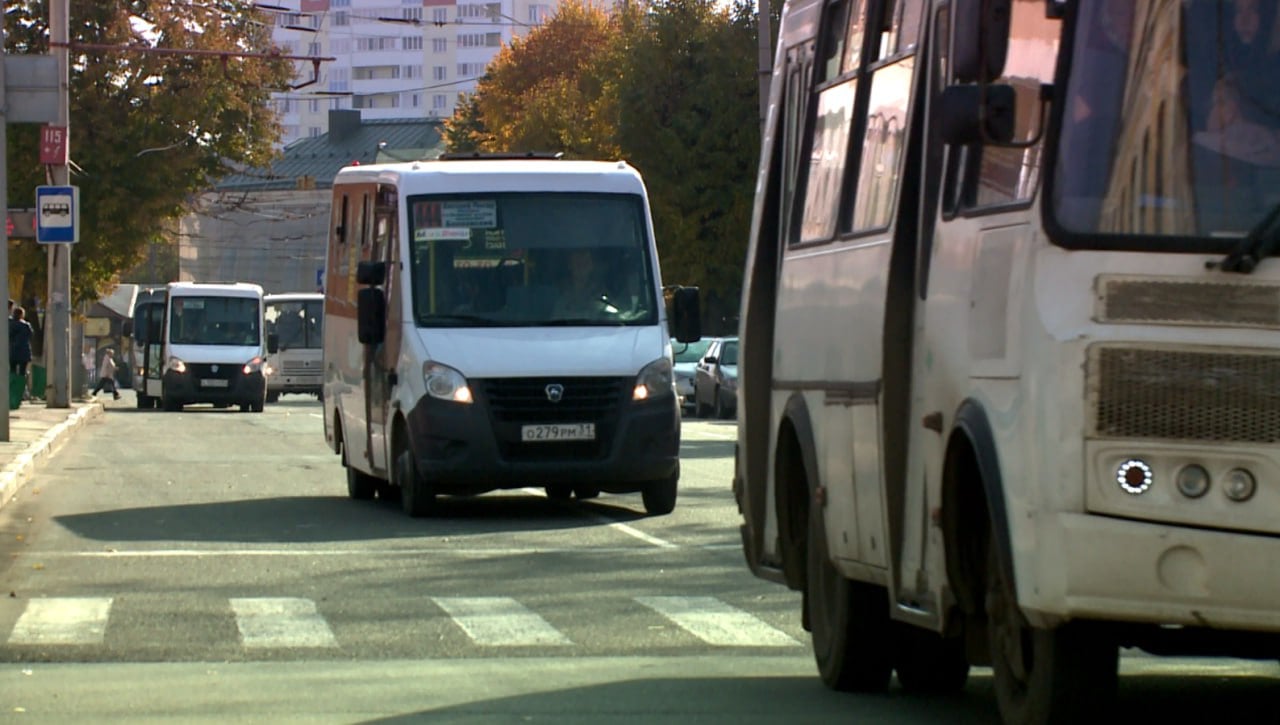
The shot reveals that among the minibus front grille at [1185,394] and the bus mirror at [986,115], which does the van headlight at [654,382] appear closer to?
the bus mirror at [986,115]

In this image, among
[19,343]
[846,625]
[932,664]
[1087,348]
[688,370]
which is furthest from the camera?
[688,370]

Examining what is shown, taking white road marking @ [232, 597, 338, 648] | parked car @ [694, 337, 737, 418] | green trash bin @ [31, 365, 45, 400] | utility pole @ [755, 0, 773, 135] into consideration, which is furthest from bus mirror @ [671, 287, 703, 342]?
green trash bin @ [31, 365, 45, 400]

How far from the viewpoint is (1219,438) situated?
5.77m

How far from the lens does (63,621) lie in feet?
36.9

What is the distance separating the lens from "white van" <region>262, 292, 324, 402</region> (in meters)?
67.5

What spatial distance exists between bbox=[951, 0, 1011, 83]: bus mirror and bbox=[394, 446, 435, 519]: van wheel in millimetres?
12196

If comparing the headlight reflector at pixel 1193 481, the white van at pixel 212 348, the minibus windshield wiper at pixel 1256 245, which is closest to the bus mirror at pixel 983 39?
the minibus windshield wiper at pixel 1256 245

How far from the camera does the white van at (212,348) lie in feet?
172

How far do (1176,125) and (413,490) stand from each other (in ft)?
41.3

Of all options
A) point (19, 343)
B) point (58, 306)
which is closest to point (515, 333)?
point (19, 343)

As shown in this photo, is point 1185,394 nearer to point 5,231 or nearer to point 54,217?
point 5,231

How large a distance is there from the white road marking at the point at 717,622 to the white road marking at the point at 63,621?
2.63m

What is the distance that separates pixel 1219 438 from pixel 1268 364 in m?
0.21

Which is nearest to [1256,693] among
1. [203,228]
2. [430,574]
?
[430,574]
